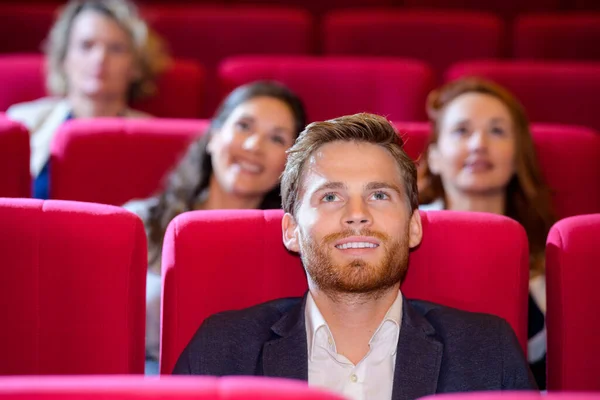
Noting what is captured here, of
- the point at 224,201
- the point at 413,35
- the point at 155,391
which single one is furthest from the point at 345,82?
the point at 155,391

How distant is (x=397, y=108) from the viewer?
5.92 ft

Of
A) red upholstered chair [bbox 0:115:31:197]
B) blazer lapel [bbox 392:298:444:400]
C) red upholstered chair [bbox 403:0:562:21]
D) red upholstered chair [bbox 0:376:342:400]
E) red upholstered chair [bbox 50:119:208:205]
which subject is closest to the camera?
red upholstered chair [bbox 0:376:342:400]

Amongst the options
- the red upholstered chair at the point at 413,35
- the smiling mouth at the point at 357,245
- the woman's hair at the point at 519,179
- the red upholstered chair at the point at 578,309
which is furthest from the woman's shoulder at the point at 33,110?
the red upholstered chair at the point at 578,309

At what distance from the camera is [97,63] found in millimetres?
1830

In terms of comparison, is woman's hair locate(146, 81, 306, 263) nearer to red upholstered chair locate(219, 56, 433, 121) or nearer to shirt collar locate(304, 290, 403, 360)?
red upholstered chair locate(219, 56, 433, 121)

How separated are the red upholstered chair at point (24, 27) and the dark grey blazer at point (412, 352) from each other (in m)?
1.24

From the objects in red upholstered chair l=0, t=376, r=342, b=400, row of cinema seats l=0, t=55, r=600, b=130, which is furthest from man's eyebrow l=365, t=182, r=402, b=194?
row of cinema seats l=0, t=55, r=600, b=130

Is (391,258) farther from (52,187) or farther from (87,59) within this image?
(87,59)

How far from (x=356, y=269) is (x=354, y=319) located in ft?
0.25

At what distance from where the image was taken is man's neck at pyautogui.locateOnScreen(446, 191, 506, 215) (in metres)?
1.52

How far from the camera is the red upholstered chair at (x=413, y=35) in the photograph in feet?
6.67

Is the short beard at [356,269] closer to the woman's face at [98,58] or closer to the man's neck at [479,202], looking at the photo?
the man's neck at [479,202]

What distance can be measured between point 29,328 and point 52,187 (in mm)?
468

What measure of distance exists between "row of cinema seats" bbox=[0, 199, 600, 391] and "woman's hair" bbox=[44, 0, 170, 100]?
0.82 meters
